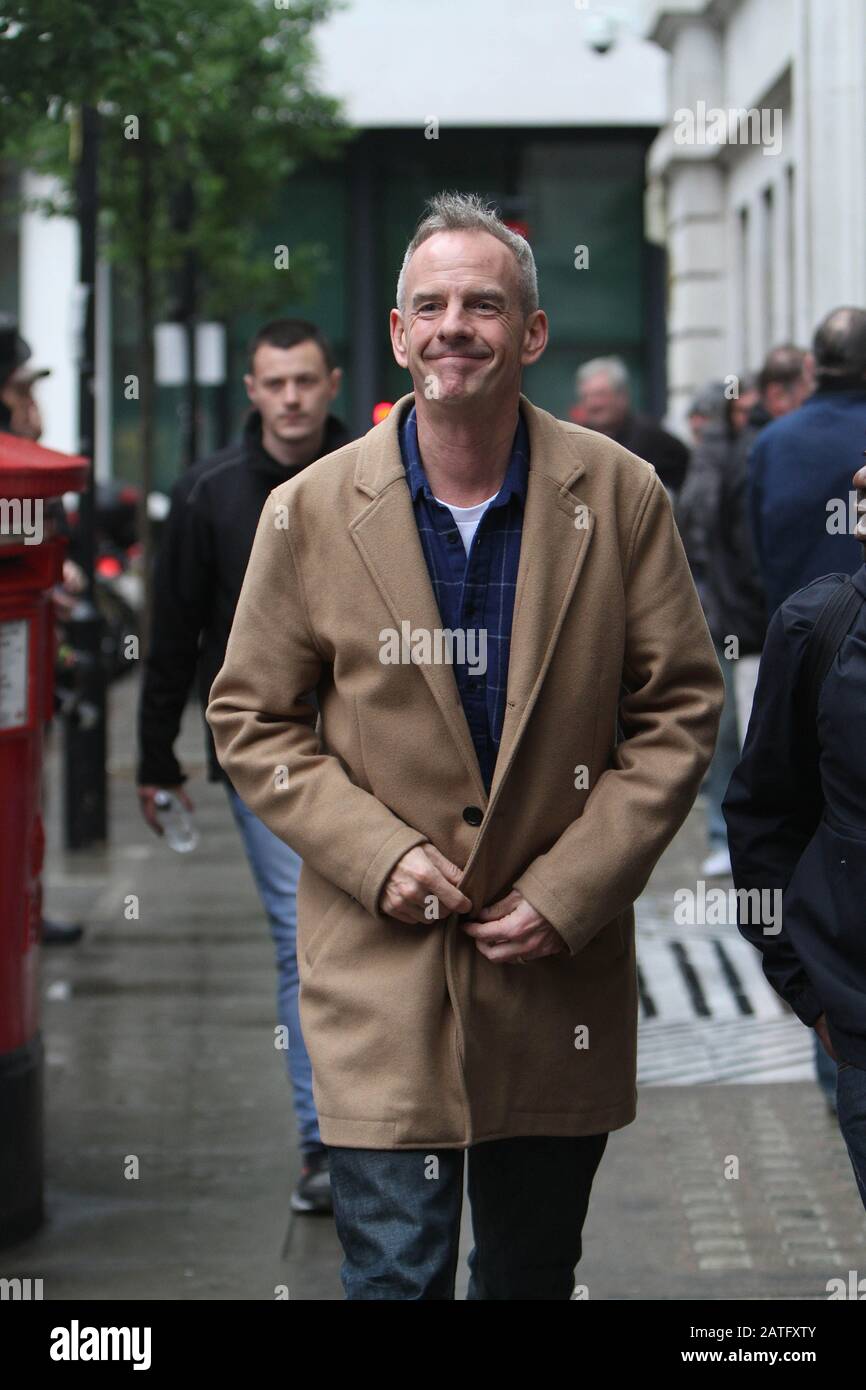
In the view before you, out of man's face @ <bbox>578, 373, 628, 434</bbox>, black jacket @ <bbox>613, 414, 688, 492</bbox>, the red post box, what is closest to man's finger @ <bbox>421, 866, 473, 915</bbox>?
the red post box

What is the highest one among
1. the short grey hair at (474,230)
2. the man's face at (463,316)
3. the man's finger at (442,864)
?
the short grey hair at (474,230)

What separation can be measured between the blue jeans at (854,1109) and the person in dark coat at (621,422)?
6.78 m

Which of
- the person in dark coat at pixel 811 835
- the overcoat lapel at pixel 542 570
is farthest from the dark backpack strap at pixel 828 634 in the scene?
the overcoat lapel at pixel 542 570

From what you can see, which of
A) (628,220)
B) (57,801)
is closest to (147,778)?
(57,801)

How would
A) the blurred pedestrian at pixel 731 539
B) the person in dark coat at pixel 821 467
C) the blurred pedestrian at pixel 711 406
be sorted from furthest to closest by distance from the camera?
the blurred pedestrian at pixel 711 406
the blurred pedestrian at pixel 731 539
the person in dark coat at pixel 821 467

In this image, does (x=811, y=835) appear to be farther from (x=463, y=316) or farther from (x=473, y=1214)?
(x=463, y=316)

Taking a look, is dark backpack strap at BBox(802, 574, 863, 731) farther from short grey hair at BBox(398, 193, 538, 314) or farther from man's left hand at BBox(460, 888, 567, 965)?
short grey hair at BBox(398, 193, 538, 314)

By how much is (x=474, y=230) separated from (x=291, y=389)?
2202 millimetres

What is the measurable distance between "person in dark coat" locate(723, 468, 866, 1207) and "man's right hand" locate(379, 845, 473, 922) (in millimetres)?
429

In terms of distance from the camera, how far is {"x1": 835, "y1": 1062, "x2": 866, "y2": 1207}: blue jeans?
131 inches

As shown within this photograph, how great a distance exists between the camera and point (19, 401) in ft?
22.9

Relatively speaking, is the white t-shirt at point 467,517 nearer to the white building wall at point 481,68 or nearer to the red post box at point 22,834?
the red post box at point 22,834

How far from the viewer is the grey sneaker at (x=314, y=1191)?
5.60m

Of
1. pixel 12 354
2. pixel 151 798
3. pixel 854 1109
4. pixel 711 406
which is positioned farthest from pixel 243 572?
pixel 711 406
